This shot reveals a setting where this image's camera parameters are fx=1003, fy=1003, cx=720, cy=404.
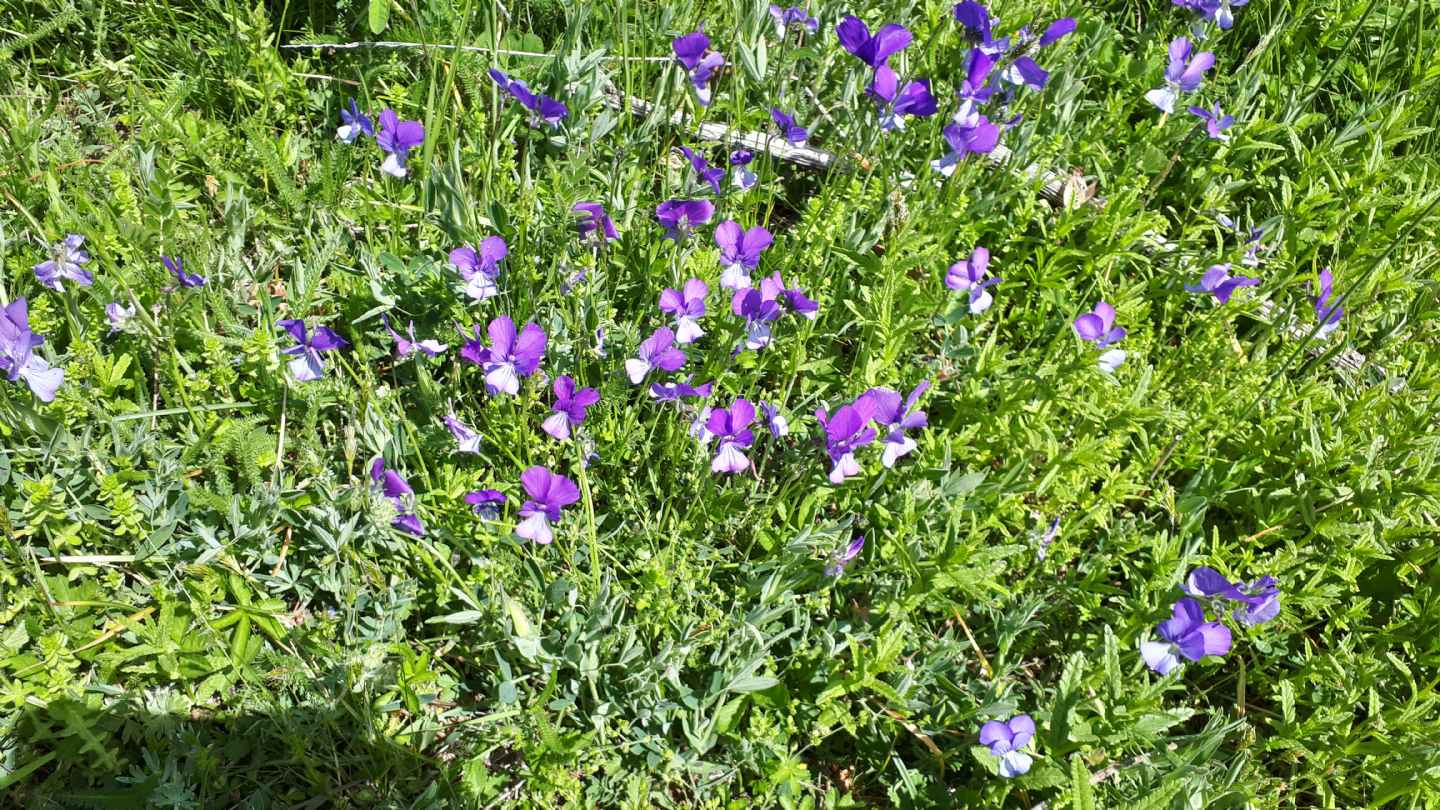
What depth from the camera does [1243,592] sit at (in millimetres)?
2406

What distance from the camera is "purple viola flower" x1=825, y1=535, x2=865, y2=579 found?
2.36 m

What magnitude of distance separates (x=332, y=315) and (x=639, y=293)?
849 mm

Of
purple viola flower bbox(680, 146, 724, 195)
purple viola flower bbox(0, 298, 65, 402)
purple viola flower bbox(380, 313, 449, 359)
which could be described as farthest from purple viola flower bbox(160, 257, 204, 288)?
purple viola flower bbox(680, 146, 724, 195)

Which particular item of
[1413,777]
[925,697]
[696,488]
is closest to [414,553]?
[696,488]

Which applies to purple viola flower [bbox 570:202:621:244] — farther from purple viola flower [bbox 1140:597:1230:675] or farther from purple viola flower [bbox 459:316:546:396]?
purple viola flower [bbox 1140:597:1230:675]

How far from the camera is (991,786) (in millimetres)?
2266

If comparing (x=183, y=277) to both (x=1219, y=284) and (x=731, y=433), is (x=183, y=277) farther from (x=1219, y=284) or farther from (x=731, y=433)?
(x=1219, y=284)

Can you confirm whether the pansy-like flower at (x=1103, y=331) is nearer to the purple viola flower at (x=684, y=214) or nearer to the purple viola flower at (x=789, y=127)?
the purple viola flower at (x=789, y=127)

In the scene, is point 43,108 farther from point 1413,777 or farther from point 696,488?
point 1413,777

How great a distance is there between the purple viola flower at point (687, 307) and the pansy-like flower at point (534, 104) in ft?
2.18

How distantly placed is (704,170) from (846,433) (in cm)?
90

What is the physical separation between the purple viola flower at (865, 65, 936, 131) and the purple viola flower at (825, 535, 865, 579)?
1.19m

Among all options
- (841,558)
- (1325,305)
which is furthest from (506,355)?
(1325,305)

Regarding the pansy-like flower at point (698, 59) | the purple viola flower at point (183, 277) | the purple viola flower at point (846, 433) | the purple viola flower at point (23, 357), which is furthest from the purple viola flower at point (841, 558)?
the purple viola flower at point (23, 357)
